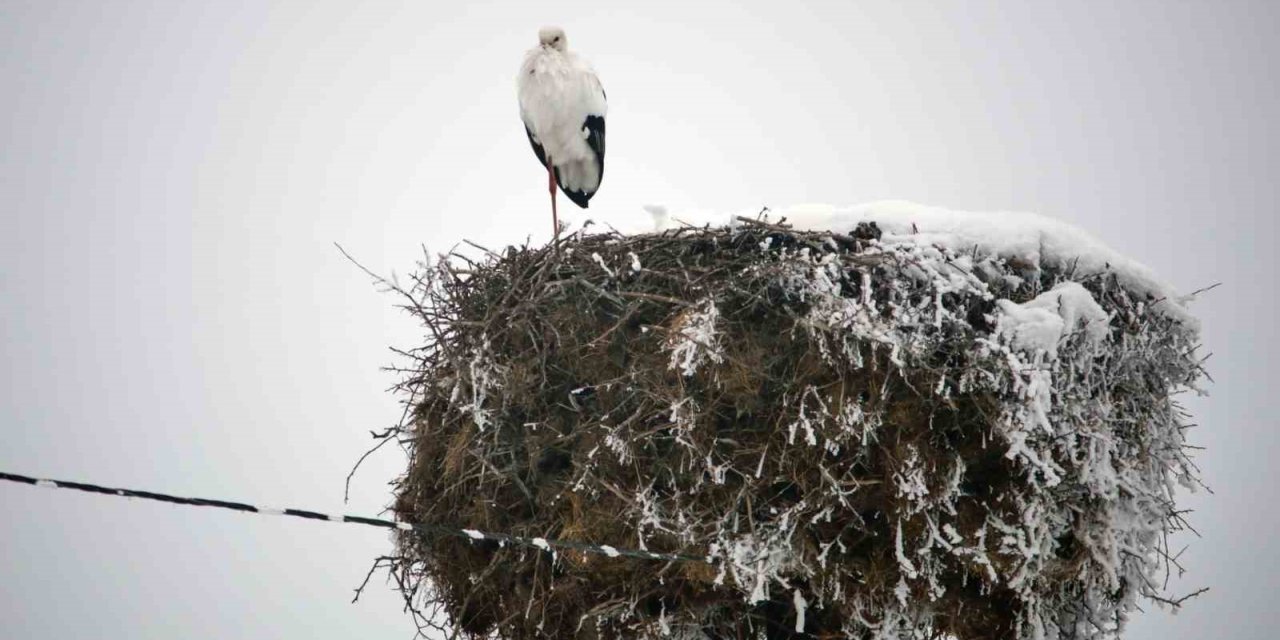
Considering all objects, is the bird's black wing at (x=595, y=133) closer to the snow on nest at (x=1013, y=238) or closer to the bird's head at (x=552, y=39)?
the bird's head at (x=552, y=39)

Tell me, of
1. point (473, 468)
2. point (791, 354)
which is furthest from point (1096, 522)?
point (473, 468)

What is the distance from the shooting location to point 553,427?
5074 millimetres

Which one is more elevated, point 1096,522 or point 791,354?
point 791,354

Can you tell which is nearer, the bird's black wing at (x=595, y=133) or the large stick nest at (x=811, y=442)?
the large stick nest at (x=811, y=442)

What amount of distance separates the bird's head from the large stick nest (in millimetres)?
3477

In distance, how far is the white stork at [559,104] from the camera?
807 centimetres

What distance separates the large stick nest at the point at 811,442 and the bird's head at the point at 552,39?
11.4 ft

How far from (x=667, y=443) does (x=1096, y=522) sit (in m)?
1.92

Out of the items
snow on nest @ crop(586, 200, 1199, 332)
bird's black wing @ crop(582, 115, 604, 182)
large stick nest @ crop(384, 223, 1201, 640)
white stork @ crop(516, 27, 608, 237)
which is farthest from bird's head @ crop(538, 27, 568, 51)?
snow on nest @ crop(586, 200, 1199, 332)

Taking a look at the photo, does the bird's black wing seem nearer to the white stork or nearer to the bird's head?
the white stork

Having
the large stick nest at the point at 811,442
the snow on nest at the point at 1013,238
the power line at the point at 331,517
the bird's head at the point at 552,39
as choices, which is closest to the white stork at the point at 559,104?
the bird's head at the point at 552,39

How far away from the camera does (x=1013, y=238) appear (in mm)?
4891

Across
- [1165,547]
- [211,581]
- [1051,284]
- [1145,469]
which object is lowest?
[1165,547]

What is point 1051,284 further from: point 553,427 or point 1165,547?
point 553,427
